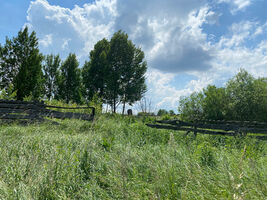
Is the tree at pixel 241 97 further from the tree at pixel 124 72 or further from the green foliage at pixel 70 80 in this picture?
the green foliage at pixel 70 80

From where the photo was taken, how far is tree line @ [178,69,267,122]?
18522mm

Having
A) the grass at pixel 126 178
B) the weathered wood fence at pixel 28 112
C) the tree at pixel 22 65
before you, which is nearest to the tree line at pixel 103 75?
the tree at pixel 22 65

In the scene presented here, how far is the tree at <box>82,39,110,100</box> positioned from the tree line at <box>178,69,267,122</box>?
38.6 ft

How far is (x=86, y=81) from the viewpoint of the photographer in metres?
26.9

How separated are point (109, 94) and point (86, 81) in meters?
3.92

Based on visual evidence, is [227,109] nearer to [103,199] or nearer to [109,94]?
[109,94]

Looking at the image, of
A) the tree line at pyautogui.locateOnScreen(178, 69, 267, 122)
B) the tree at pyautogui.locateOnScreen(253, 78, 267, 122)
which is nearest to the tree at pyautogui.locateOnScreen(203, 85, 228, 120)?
the tree line at pyautogui.locateOnScreen(178, 69, 267, 122)

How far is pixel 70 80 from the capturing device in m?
28.5

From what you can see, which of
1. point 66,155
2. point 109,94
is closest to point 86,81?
point 109,94

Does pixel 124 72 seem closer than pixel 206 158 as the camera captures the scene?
No

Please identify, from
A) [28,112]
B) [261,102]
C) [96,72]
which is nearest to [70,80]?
[96,72]

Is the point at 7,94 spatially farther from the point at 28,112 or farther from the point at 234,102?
the point at 234,102

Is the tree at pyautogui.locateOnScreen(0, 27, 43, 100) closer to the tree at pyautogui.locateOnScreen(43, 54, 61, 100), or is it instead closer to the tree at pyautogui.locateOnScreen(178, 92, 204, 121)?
the tree at pyautogui.locateOnScreen(43, 54, 61, 100)

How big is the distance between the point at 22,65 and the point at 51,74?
8.51 m
